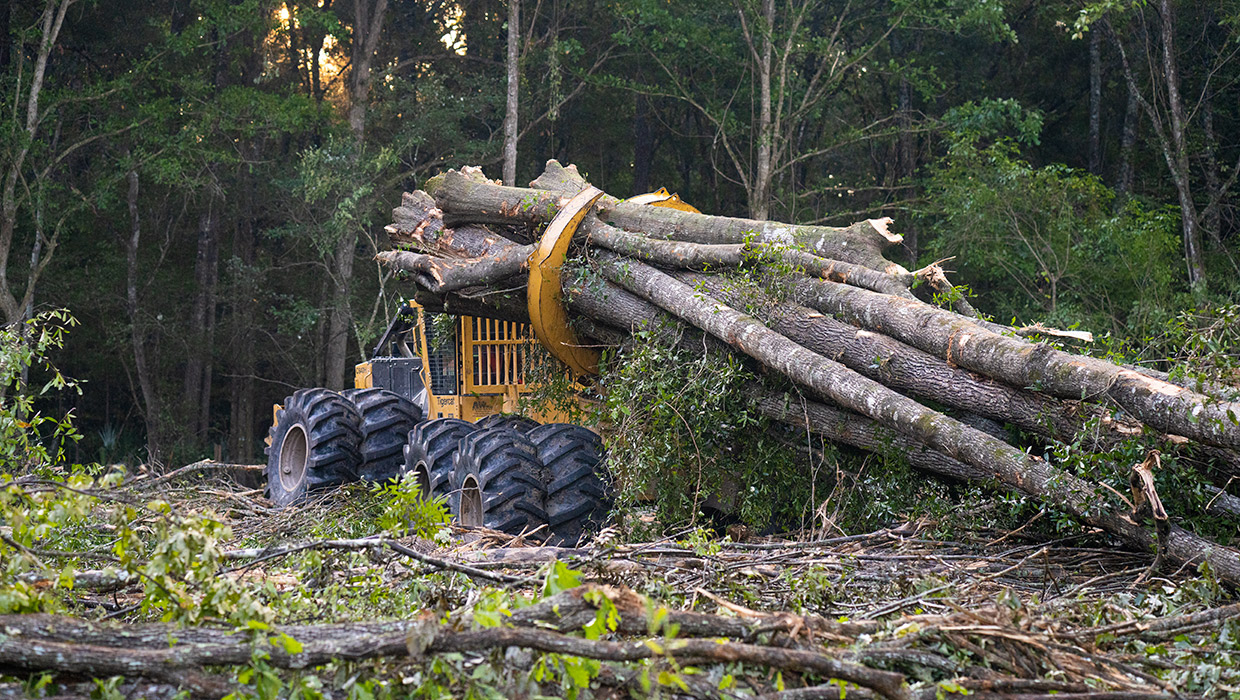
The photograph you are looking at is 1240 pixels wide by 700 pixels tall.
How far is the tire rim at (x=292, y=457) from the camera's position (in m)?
9.44

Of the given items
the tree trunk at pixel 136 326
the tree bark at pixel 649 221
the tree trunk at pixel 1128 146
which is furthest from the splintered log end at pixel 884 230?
the tree trunk at pixel 136 326

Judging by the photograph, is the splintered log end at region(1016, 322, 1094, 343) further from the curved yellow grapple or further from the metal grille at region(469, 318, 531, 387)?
the metal grille at region(469, 318, 531, 387)

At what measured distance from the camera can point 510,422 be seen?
7785mm

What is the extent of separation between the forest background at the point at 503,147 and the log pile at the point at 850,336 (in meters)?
10.1

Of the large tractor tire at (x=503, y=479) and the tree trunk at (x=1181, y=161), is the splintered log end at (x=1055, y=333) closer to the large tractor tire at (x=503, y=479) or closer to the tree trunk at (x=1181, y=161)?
the large tractor tire at (x=503, y=479)

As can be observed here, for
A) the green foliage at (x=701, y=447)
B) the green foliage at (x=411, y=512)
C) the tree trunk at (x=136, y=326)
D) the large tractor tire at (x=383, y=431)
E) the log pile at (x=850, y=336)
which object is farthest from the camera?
the tree trunk at (x=136, y=326)

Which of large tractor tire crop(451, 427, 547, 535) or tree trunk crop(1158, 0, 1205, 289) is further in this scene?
tree trunk crop(1158, 0, 1205, 289)

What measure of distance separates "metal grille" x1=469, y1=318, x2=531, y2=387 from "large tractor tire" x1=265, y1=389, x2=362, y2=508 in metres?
1.11

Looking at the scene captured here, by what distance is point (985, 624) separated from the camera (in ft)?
11.2

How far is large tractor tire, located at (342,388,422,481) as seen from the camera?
8797 mm

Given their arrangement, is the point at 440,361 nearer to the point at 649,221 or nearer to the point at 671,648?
the point at 649,221

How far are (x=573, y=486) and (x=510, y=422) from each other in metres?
1.07

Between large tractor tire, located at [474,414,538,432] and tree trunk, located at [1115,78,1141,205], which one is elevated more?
tree trunk, located at [1115,78,1141,205]

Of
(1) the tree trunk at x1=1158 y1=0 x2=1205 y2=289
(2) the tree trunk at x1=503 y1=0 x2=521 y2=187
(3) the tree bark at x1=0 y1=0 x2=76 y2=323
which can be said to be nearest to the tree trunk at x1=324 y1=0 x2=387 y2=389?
(2) the tree trunk at x1=503 y1=0 x2=521 y2=187
